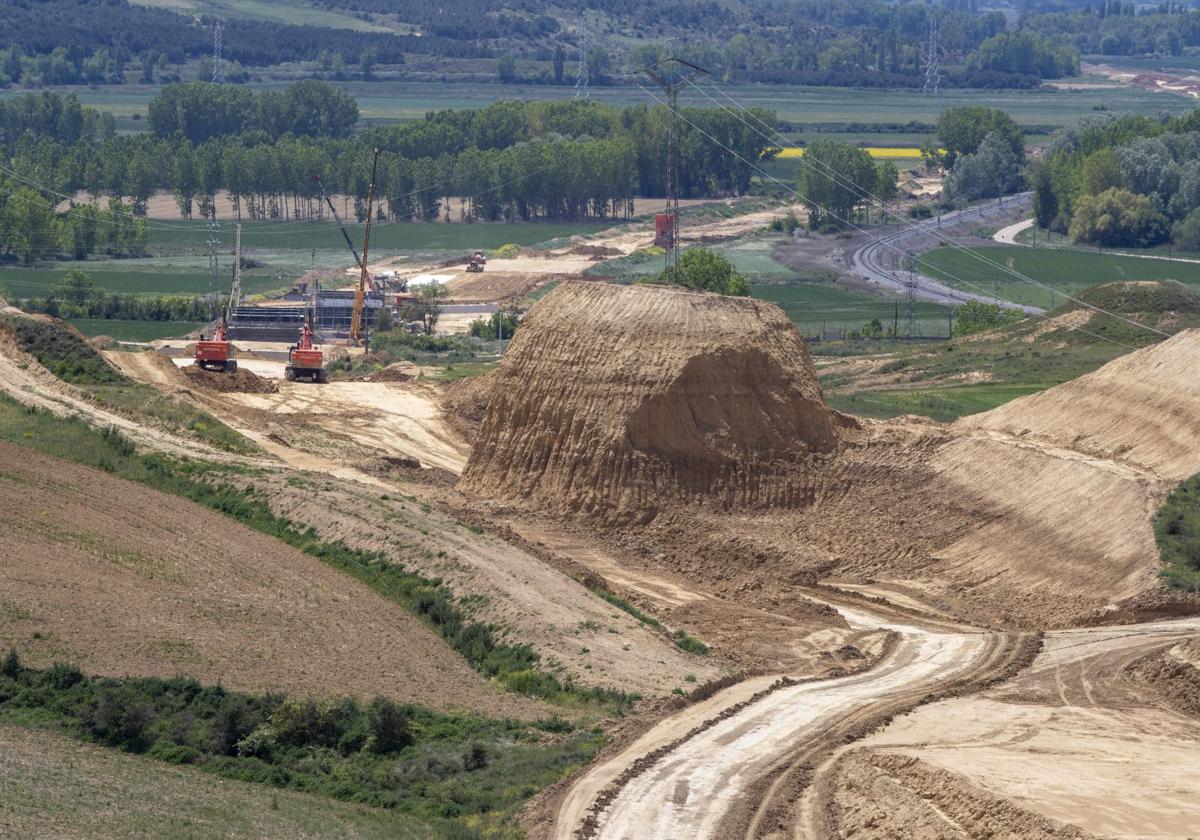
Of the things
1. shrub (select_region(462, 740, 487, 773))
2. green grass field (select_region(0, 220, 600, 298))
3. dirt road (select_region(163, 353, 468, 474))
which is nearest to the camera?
shrub (select_region(462, 740, 487, 773))

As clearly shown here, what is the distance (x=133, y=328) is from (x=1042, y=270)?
219 ft

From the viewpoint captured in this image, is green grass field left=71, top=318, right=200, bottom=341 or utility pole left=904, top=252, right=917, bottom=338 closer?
utility pole left=904, top=252, right=917, bottom=338

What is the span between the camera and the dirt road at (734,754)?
3575 cm

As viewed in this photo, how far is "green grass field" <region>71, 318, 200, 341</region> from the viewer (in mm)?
123500

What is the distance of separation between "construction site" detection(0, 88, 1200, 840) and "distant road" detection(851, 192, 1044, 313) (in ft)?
230

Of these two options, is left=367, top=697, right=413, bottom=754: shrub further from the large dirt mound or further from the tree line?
the tree line

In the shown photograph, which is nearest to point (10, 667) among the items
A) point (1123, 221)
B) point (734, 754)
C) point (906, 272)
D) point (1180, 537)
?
point (734, 754)

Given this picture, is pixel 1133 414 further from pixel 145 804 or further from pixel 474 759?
pixel 145 804

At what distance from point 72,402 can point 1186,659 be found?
3850cm

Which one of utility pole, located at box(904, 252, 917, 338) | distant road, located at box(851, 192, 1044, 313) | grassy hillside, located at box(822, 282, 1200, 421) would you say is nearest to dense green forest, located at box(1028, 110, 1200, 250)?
distant road, located at box(851, 192, 1044, 313)

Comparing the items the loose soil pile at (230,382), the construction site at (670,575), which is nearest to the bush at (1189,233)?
the loose soil pile at (230,382)

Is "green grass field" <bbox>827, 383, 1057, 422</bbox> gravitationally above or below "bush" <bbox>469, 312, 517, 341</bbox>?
above

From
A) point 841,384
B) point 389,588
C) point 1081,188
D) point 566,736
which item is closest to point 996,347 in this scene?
point 841,384

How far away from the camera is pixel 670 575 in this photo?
192ft
